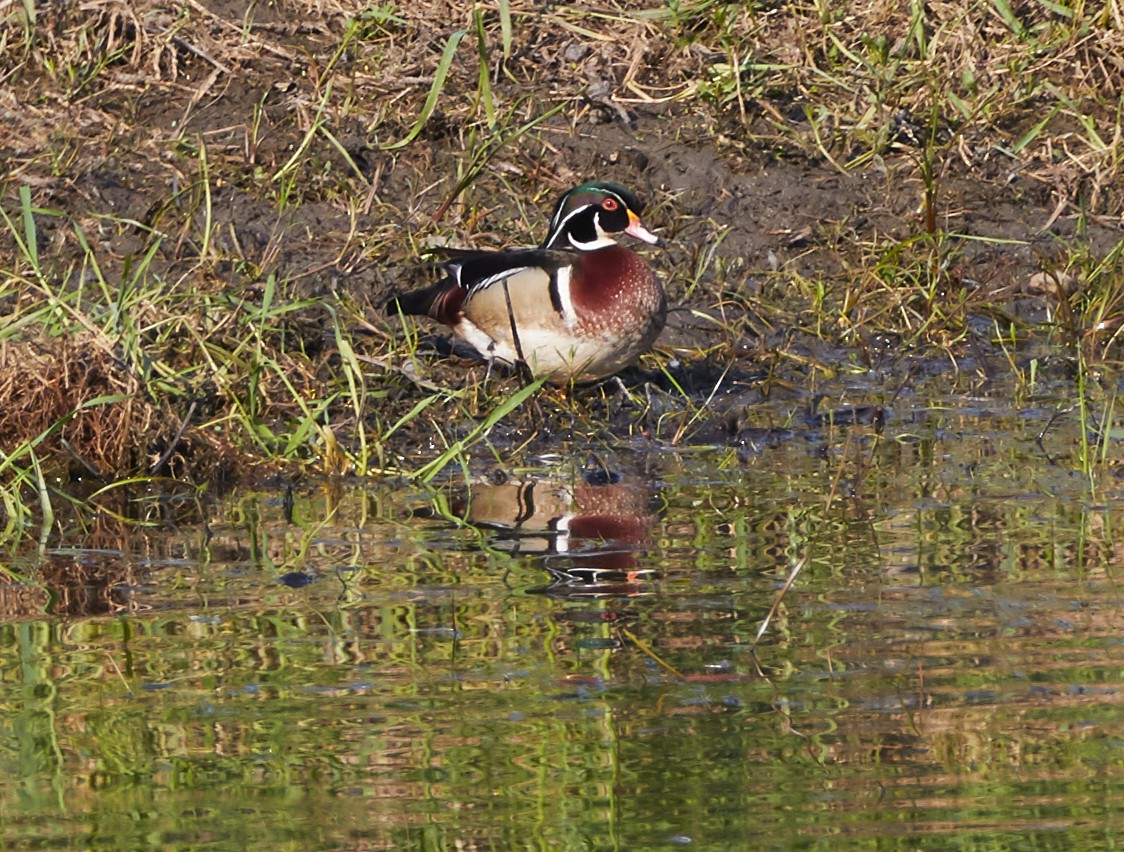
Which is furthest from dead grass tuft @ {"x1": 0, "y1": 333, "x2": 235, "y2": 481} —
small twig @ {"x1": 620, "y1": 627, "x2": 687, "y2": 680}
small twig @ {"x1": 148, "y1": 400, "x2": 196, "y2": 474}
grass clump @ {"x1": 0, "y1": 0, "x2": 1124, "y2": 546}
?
small twig @ {"x1": 620, "y1": 627, "x2": 687, "y2": 680}

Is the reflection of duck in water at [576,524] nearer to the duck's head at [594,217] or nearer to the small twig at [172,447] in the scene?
the small twig at [172,447]

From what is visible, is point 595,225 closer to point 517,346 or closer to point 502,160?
point 517,346

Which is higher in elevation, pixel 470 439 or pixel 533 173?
pixel 533 173

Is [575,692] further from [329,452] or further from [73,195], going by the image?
[73,195]

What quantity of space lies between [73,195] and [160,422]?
7.32 ft

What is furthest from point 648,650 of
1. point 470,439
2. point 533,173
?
point 533,173

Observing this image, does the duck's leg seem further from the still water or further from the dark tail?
the still water

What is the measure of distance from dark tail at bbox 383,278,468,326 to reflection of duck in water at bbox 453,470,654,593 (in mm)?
1133

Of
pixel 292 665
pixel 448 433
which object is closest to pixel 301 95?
pixel 448 433

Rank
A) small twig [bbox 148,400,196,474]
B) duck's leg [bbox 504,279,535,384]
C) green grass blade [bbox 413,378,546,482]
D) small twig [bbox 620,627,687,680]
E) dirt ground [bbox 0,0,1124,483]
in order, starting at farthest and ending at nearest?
1. dirt ground [bbox 0,0,1124,483]
2. duck's leg [bbox 504,279,535,384]
3. small twig [bbox 148,400,196,474]
4. green grass blade [bbox 413,378,546,482]
5. small twig [bbox 620,627,687,680]

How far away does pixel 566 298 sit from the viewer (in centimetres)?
686

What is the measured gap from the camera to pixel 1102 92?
29.2 ft

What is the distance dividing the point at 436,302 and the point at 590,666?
9.80ft

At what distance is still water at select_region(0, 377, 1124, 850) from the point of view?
3514 mm
